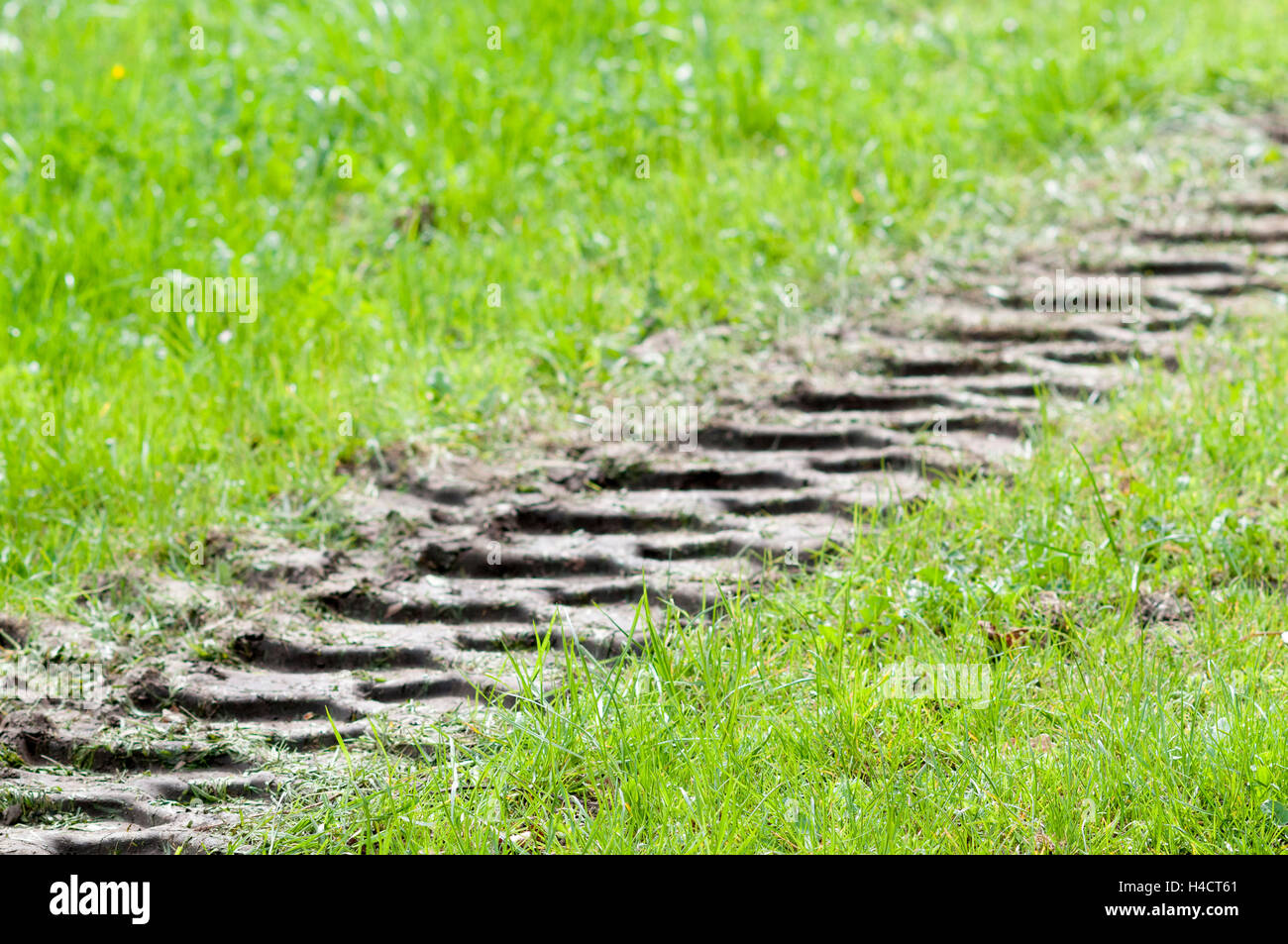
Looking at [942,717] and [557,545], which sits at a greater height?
[557,545]

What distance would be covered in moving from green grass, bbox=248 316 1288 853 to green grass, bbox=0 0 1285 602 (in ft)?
5.78

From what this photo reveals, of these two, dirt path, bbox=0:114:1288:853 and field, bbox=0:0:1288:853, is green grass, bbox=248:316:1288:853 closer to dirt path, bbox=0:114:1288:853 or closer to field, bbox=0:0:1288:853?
field, bbox=0:0:1288:853

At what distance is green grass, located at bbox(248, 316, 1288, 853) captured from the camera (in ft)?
9.64

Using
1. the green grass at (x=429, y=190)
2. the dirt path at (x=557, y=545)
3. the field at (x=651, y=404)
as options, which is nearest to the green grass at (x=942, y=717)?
the field at (x=651, y=404)

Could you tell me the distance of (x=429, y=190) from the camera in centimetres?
642

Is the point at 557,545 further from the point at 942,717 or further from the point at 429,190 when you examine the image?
the point at 429,190

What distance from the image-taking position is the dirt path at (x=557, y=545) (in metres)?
3.46

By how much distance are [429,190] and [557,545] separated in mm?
2771

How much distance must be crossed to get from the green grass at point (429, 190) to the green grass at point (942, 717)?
1.76 m

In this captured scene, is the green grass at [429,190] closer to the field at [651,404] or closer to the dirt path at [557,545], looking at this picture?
the field at [651,404]

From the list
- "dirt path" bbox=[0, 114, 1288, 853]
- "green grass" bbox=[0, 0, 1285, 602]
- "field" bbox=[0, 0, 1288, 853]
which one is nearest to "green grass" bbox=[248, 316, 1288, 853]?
"field" bbox=[0, 0, 1288, 853]

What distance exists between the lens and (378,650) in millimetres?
3871

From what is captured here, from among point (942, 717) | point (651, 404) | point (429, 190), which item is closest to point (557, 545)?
point (651, 404)
